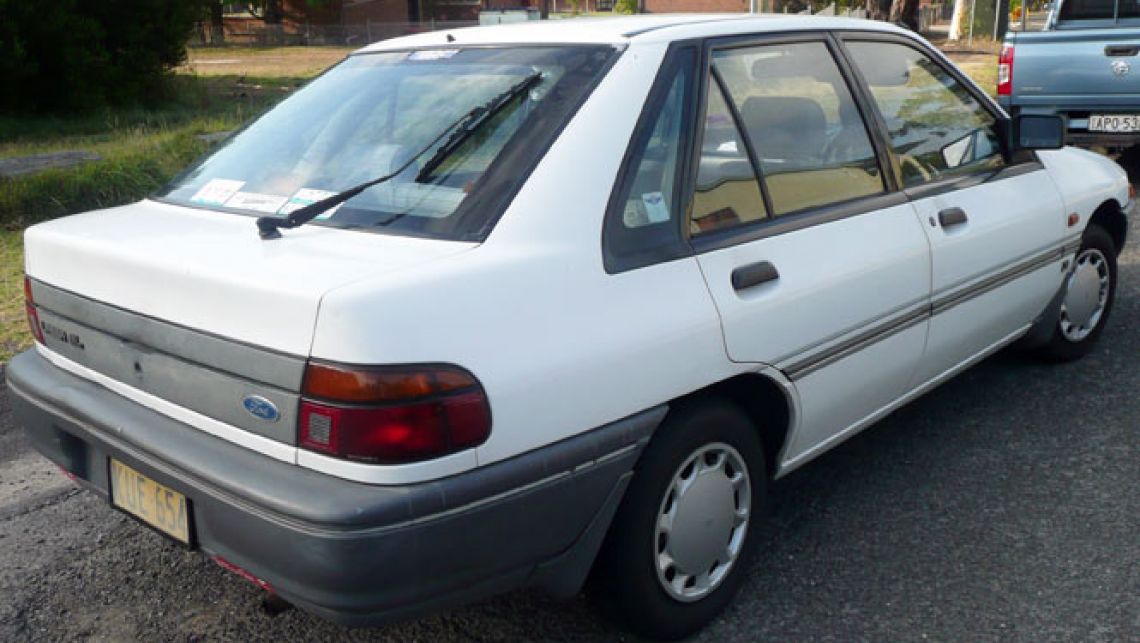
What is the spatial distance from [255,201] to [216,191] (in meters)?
0.23

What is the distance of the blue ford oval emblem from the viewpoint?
2.40 meters

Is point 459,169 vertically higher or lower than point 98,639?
higher

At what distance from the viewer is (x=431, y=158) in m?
2.89

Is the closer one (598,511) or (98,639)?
(598,511)

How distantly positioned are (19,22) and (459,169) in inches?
532

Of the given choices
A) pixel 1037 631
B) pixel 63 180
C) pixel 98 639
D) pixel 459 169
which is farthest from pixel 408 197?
pixel 63 180

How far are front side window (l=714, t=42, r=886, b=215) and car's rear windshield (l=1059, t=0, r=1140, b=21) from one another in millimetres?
8913

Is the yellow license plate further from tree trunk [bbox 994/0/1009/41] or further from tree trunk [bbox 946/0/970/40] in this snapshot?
tree trunk [bbox 946/0/970/40]

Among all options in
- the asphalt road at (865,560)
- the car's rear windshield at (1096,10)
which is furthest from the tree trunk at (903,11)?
the asphalt road at (865,560)

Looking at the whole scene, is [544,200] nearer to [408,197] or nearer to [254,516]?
[408,197]

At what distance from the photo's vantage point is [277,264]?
252cm

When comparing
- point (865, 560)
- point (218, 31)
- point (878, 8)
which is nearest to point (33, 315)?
point (865, 560)

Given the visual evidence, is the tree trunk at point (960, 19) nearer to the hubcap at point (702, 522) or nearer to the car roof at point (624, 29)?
the car roof at point (624, 29)

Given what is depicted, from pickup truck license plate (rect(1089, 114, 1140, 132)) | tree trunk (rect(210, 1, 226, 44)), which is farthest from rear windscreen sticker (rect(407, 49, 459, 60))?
tree trunk (rect(210, 1, 226, 44))
